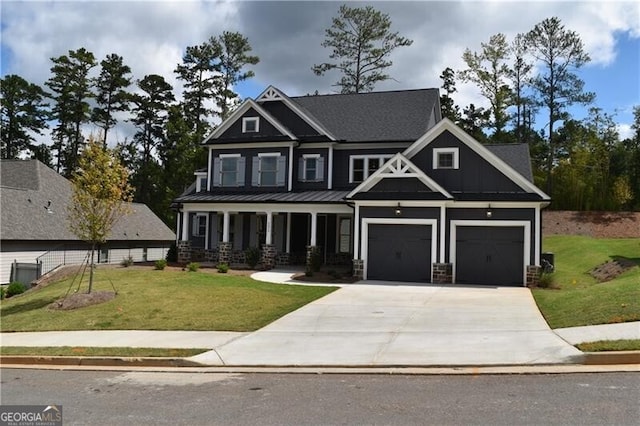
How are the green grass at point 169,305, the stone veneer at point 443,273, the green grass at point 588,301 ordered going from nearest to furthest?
1. the green grass at point 588,301
2. the green grass at point 169,305
3. the stone veneer at point 443,273

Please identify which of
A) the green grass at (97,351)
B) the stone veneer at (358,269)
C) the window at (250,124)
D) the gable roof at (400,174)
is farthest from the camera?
the window at (250,124)

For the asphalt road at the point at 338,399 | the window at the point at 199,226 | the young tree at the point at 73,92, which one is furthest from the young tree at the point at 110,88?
the asphalt road at the point at 338,399

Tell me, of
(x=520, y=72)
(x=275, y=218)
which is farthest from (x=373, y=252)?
(x=520, y=72)

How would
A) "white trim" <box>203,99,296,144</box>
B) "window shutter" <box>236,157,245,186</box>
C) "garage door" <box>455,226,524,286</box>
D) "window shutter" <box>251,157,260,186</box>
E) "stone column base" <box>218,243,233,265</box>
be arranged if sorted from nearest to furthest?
"garage door" <box>455,226,524,286</box> < "stone column base" <box>218,243,233,265</box> < "white trim" <box>203,99,296,144</box> < "window shutter" <box>251,157,260,186</box> < "window shutter" <box>236,157,245,186</box>

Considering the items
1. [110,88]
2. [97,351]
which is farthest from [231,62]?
[97,351]

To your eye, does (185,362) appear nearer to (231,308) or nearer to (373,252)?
(231,308)

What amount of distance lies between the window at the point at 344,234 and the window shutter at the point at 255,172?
514 centimetres

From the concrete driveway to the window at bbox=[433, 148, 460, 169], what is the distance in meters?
7.72

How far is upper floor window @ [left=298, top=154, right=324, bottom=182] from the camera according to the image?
95.2 ft

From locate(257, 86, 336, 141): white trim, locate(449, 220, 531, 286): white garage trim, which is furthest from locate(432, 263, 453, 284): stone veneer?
locate(257, 86, 336, 141): white trim

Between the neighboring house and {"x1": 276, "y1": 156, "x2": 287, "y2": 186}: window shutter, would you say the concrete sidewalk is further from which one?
the neighboring house

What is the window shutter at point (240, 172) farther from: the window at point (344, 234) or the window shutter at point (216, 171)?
the window at point (344, 234)

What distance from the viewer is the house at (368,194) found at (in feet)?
71.0

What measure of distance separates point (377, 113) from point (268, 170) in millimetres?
7087
